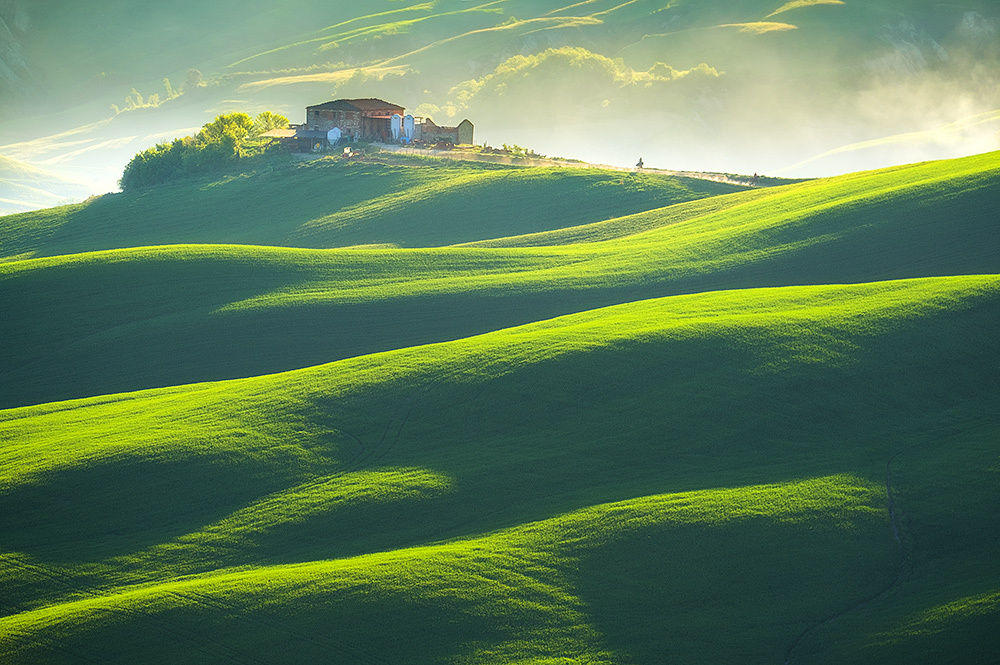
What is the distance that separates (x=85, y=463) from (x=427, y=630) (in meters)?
17.7

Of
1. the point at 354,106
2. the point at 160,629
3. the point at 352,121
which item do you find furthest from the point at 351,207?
the point at 160,629

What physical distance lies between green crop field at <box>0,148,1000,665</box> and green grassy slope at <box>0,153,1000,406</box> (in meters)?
0.28

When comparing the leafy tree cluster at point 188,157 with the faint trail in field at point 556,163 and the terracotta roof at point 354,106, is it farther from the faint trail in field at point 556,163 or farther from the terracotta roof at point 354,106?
the faint trail in field at point 556,163

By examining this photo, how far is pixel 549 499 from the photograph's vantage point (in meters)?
36.8

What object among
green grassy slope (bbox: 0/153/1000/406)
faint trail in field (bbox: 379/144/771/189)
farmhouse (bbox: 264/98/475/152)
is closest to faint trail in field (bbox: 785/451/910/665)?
green grassy slope (bbox: 0/153/1000/406)

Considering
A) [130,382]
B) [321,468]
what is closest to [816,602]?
[321,468]

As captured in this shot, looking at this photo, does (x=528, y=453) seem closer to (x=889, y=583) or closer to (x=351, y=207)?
(x=889, y=583)

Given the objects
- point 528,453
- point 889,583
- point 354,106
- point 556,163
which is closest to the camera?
point 889,583

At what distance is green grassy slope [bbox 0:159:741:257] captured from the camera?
92.7 metres

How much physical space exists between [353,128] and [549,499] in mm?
92933

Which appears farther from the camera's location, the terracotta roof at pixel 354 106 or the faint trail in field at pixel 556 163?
the terracotta roof at pixel 354 106

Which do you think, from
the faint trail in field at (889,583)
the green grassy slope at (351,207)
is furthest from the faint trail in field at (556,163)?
the faint trail in field at (889,583)

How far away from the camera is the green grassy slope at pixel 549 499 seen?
30.3 metres

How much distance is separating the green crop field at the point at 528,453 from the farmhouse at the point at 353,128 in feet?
176
